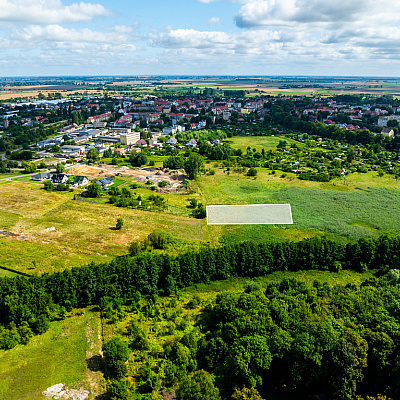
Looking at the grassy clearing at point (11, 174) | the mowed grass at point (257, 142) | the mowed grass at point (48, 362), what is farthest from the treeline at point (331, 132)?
the mowed grass at point (48, 362)

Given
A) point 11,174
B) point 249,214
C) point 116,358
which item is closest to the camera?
point 116,358

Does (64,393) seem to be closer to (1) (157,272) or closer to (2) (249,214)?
(1) (157,272)

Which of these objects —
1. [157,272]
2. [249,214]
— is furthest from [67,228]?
[249,214]

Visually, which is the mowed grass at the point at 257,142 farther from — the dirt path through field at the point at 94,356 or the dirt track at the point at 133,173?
the dirt path through field at the point at 94,356

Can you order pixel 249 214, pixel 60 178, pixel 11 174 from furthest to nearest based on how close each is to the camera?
1. pixel 11 174
2. pixel 60 178
3. pixel 249 214

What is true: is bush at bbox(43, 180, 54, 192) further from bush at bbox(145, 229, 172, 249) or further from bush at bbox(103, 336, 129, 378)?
bush at bbox(103, 336, 129, 378)

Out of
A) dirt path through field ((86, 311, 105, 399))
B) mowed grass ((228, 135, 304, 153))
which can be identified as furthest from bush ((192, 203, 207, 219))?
A: mowed grass ((228, 135, 304, 153))
